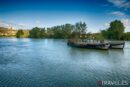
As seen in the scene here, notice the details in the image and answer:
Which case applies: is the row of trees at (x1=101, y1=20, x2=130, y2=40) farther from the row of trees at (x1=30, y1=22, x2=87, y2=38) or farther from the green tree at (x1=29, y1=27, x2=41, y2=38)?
the green tree at (x1=29, y1=27, x2=41, y2=38)

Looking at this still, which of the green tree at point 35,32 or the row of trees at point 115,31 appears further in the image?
the green tree at point 35,32

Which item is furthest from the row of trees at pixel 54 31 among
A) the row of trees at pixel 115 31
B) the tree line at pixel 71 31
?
the row of trees at pixel 115 31

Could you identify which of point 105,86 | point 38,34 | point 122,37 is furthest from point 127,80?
point 38,34

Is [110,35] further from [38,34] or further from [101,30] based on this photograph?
[38,34]

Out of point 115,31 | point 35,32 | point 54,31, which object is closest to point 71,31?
point 54,31

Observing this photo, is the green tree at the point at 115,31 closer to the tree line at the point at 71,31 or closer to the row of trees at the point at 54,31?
the tree line at the point at 71,31

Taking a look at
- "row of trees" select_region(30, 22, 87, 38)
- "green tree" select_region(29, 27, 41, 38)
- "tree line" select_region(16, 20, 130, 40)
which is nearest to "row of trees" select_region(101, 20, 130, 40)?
"tree line" select_region(16, 20, 130, 40)

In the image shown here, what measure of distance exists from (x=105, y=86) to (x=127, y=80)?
6.32 ft

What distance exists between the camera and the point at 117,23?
63.1m

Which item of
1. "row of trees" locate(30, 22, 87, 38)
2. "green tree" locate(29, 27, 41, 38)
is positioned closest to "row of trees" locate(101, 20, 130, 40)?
"row of trees" locate(30, 22, 87, 38)

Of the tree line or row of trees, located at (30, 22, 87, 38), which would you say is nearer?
the tree line

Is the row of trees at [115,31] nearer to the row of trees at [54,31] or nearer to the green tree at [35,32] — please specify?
the row of trees at [54,31]

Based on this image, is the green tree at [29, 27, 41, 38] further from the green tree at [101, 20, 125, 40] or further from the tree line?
the green tree at [101, 20, 125, 40]

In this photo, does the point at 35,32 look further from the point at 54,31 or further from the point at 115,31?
the point at 115,31
